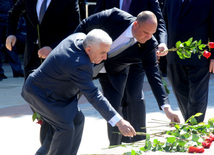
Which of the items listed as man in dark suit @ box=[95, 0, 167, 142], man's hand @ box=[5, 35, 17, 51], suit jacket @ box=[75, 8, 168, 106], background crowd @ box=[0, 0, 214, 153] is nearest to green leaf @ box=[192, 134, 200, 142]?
suit jacket @ box=[75, 8, 168, 106]

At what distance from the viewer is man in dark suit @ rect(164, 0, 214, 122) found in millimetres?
5141

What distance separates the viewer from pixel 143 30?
4.14 m

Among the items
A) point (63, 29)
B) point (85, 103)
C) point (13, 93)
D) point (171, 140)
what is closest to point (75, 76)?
point (171, 140)

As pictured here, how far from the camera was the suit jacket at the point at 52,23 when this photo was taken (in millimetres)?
4809

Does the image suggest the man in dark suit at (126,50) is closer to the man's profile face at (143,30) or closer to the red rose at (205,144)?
the man's profile face at (143,30)

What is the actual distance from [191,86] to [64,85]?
198cm

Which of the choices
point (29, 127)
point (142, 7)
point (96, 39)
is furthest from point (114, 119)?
point (29, 127)

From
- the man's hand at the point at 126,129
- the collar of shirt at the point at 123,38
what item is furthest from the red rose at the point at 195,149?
Answer: the collar of shirt at the point at 123,38

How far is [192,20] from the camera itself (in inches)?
204

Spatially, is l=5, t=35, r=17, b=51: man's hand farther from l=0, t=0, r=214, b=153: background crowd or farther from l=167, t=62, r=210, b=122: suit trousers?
l=167, t=62, r=210, b=122: suit trousers

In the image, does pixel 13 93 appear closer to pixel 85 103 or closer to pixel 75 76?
pixel 85 103

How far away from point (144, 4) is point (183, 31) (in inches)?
22.0

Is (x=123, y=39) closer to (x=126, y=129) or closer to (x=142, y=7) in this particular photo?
(x=142, y=7)

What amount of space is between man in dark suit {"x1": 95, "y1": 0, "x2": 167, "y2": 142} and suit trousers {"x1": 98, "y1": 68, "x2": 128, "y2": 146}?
0.21 meters
